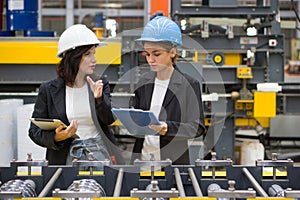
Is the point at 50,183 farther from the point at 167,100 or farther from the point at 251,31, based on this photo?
the point at 251,31

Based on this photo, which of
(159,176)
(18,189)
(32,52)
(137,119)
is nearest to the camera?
(18,189)

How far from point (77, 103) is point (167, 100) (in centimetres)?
39

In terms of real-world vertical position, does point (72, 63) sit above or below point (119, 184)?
above

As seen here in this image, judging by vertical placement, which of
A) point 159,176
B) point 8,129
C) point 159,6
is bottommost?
point 8,129

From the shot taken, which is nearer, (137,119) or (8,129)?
(137,119)

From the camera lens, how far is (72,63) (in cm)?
225

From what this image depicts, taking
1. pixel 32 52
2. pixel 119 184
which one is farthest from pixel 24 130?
pixel 119 184

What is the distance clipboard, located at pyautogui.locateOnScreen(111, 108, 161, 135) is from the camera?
1927 mm

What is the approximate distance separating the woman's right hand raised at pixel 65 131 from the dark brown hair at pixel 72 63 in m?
0.23

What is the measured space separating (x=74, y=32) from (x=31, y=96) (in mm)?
2121

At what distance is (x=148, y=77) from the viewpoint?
229 centimetres

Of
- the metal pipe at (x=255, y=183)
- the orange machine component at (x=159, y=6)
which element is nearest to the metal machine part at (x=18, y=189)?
the metal pipe at (x=255, y=183)

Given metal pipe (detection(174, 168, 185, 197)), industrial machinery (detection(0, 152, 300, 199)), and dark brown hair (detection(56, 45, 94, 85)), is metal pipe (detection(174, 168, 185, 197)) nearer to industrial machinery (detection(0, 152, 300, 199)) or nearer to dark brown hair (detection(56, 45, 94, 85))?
industrial machinery (detection(0, 152, 300, 199))

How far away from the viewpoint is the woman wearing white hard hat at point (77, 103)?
2.21m
